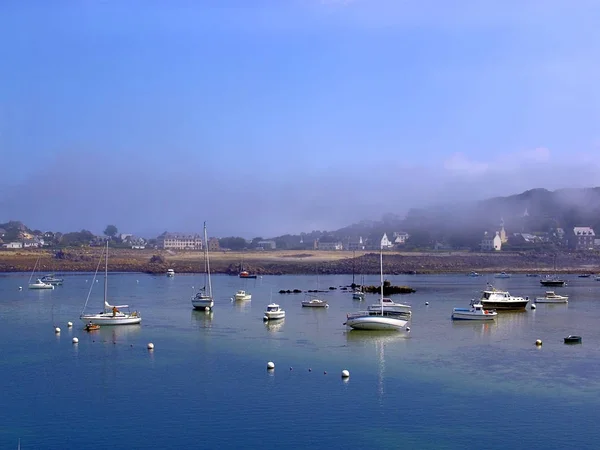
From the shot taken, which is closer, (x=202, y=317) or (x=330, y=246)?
(x=202, y=317)

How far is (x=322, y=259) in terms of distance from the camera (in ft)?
419

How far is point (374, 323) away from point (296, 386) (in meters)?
13.4

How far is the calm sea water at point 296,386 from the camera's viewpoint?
17359 millimetres

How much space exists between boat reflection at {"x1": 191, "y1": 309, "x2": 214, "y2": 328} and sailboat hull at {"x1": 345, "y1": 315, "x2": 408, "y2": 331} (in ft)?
26.6

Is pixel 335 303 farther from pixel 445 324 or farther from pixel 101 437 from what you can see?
pixel 101 437

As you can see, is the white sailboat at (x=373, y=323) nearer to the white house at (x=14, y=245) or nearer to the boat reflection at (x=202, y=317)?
the boat reflection at (x=202, y=317)

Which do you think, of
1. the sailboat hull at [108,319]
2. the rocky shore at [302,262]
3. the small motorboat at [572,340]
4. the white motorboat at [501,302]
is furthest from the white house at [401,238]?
the small motorboat at [572,340]

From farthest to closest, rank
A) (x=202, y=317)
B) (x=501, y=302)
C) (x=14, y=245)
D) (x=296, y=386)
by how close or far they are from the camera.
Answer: (x=14, y=245), (x=501, y=302), (x=202, y=317), (x=296, y=386)

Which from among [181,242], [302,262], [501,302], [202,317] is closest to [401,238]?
[181,242]

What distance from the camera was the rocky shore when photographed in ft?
354

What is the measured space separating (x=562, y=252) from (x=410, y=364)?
116724 millimetres

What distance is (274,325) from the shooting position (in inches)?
1524

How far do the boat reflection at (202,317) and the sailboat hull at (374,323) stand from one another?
319 inches

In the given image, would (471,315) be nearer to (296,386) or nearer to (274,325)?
(274,325)
